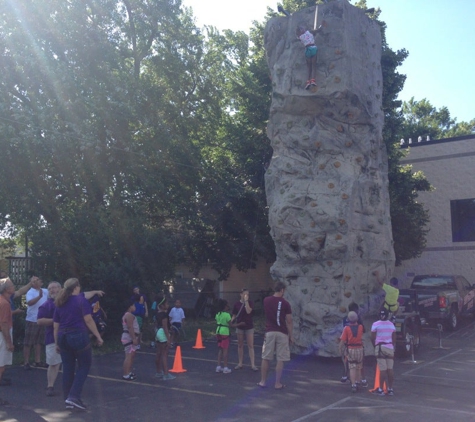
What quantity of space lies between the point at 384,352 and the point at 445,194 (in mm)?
20882

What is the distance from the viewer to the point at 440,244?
95.3 feet

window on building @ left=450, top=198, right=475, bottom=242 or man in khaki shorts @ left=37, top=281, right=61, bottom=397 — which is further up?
window on building @ left=450, top=198, right=475, bottom=242

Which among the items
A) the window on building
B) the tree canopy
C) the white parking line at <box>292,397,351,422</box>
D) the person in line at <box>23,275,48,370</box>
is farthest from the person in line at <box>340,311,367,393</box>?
the window on building

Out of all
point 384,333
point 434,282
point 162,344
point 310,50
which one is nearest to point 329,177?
point 310,50

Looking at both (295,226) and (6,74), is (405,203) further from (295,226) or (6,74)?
(6,74)

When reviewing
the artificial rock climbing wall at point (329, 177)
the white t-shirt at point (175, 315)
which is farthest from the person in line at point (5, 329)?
the artificial rock climbing wall at point (329, 177)

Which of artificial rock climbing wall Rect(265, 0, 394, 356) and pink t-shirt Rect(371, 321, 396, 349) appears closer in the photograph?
pink t-shirt Rect(371, 321, 396, 349)

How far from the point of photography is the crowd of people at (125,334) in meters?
8.40

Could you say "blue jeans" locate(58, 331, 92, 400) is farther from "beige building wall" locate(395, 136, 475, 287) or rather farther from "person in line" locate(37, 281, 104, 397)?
"beige building wall" locate(395, 136, 475, 287)

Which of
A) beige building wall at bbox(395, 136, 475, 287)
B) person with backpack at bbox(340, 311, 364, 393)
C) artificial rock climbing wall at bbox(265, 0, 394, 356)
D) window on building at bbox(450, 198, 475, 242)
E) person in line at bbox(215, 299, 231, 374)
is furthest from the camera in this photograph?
window on building at bbox(450, 198, 475, 242)

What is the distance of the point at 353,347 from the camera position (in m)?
10.0

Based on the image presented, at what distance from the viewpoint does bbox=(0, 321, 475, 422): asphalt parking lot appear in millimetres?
8422

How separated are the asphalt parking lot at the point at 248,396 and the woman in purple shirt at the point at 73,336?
412 mm

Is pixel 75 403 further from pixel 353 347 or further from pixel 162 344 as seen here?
pixel 353 347
